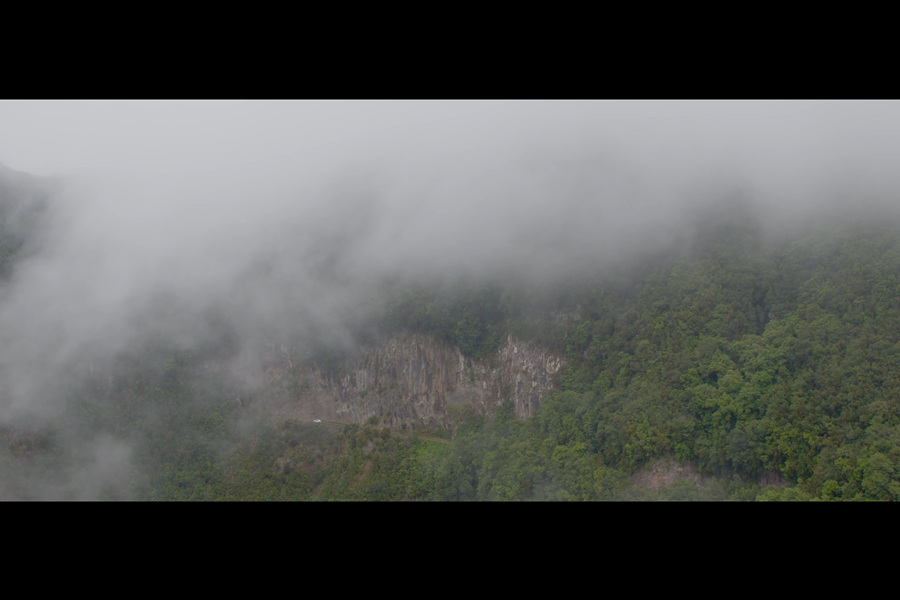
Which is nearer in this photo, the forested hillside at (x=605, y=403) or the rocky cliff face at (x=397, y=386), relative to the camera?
the forested hillside at (x=605, y=403)

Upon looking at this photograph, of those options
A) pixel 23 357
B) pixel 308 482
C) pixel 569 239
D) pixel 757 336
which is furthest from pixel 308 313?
pixel 757 336

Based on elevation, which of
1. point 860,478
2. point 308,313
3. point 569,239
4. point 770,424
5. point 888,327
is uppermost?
point 569,239

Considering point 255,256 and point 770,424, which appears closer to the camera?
point 770,424

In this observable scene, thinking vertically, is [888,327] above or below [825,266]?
below

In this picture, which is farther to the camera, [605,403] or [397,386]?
[397,386]

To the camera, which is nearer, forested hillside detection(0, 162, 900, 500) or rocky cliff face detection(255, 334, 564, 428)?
forested hillside detection(0, 162, 900, 500)

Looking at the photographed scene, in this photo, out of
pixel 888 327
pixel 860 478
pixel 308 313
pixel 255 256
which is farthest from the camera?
pixel 255 256

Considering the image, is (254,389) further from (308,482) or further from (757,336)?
(757,336)

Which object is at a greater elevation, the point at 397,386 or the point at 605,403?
the point at 397,386
